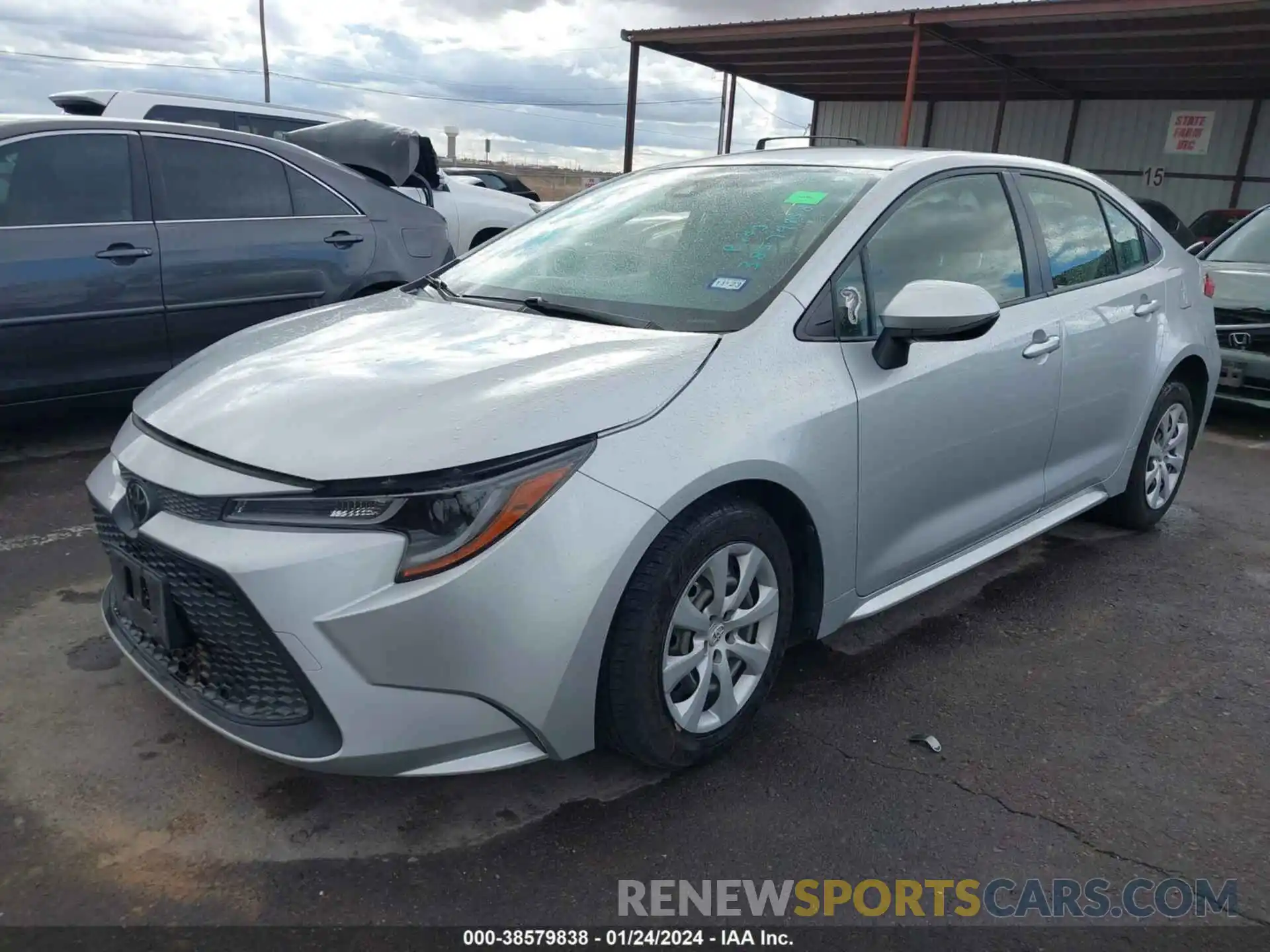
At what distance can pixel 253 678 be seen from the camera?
2043 mm

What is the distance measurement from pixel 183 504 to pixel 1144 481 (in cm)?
378

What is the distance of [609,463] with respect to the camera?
6.79 ft

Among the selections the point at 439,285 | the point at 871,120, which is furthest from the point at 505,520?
the point at 871,120

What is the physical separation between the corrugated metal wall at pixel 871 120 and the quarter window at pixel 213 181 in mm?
15808

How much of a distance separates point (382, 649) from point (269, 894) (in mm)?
585

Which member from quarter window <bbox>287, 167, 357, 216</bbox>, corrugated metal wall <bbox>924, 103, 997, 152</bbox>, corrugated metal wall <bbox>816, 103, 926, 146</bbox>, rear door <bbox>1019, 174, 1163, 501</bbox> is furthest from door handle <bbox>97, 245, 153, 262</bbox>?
corrugated metal wall <bbox>816, 103, 926, 146</bbox>

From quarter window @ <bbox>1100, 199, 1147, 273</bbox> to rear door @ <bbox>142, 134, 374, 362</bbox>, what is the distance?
3726 millimetres

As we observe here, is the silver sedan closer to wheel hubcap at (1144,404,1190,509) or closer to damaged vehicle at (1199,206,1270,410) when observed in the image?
wheel hubcap at (1144,404,1190,509)

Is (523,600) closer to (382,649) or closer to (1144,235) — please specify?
(382,649)

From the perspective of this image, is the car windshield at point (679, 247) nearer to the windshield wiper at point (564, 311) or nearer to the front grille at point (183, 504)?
the windshield wiper at point (564, 311)

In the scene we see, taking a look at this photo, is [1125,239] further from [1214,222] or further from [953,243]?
[1214,222]

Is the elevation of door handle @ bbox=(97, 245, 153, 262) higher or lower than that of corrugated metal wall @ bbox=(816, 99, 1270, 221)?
lower

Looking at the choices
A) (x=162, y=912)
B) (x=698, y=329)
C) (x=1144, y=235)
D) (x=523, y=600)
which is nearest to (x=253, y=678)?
(x=162, y=912)

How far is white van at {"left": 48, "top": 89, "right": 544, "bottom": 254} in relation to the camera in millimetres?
7309
